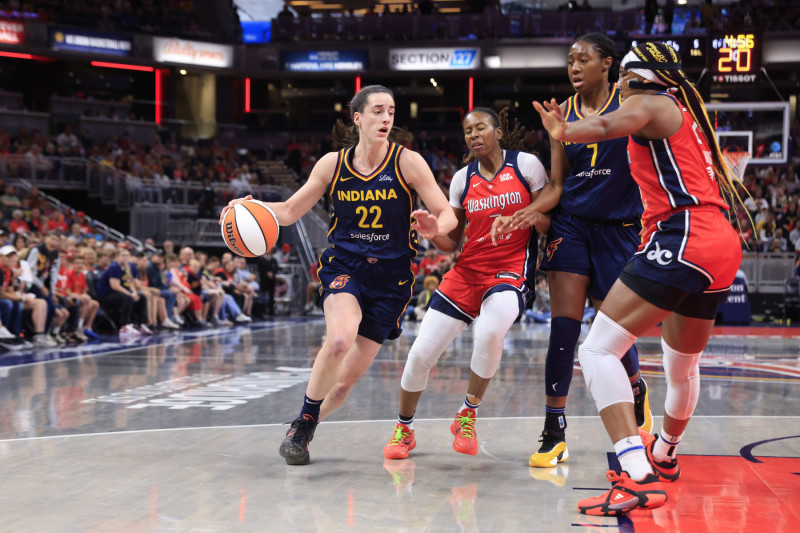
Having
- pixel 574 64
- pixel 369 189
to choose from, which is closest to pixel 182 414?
pixel 369 189

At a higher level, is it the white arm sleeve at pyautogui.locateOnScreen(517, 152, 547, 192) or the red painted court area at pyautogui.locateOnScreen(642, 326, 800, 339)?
the white arm sleeve at pyautogui.locateOnScreen(517, 152, 547, 192)

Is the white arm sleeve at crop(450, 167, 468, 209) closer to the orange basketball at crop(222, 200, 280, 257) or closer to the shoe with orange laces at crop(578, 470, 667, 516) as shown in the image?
the orange basketball at crop(222, 200, 280, 257)

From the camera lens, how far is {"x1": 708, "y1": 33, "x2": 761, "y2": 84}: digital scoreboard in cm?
1564

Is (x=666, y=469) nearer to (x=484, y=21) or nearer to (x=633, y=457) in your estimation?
(x=633, y=457)

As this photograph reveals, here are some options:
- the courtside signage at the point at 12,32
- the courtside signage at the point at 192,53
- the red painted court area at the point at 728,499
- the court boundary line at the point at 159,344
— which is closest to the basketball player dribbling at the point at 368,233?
the red painted court area at the point at 728,499

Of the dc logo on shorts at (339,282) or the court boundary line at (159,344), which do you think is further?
the court boundary line at (159,344)

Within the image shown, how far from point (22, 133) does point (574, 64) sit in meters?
22.8

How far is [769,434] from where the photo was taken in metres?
5.22

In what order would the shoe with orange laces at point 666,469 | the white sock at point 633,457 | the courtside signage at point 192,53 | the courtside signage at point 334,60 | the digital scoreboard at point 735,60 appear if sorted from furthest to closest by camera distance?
the courtside signage at point 334,60 → the courtside signage at point 192,53 → the digital scoreboard at point 735,60 → the shoe with orange laces at point 666,469 → the white sock at point 633,457

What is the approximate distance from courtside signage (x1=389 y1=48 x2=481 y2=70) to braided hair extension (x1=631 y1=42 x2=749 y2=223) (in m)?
25.8

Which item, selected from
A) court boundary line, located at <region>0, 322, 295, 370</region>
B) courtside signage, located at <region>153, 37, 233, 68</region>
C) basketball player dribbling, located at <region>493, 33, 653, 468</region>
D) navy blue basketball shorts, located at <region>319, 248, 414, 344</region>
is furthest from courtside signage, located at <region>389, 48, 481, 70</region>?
navy blue basketball shorts, located at <region>319, 248, 414, 344</region>

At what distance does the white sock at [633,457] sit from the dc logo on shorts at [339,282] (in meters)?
1.70

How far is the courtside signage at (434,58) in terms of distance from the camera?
28984 mm

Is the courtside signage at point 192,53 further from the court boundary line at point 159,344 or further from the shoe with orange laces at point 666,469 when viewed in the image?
the shoe with orange laces at point 666,469
